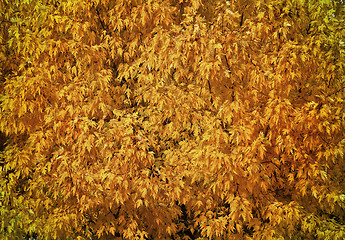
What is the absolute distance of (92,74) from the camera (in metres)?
10.4

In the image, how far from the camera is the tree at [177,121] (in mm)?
9406

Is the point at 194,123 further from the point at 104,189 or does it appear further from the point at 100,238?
the point at 100,238

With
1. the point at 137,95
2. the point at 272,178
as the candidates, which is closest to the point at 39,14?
the point at 137,95

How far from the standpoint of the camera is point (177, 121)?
10141 mm

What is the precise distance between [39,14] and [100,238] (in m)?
5.31

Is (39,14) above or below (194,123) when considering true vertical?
above

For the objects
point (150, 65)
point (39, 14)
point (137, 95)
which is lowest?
point (137, 95)

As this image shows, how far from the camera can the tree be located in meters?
9.41

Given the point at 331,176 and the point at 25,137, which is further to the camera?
the point at 25,137

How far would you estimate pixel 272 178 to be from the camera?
10102mm

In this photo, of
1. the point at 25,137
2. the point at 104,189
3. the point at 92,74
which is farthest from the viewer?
the point at 25,137

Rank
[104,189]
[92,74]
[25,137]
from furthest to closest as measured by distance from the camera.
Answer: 1. [25,137]
2. [92,74]
3. [104,189]

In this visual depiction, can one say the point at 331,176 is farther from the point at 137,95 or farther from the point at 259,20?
the point at 137,95

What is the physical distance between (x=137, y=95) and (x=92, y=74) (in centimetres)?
111
